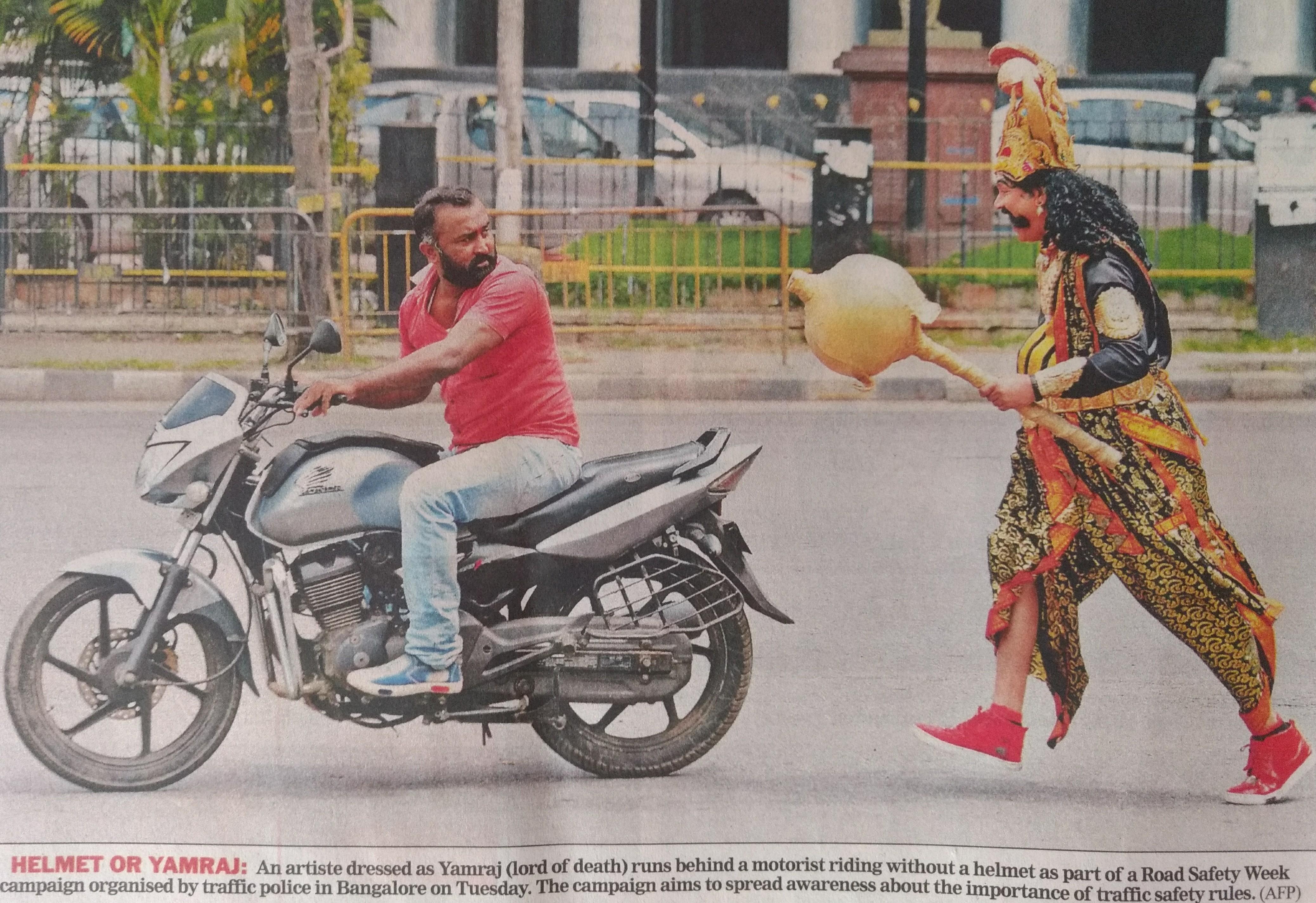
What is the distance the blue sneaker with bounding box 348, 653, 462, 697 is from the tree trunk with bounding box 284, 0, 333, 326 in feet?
4.23

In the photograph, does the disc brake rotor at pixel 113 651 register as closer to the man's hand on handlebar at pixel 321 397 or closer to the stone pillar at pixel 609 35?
the man's hand on handlebar at pixel 321 397

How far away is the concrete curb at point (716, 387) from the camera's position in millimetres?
3455

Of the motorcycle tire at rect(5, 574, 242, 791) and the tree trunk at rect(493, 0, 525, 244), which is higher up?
Result: the tree trunk at rect(493, 0, 525, 244)

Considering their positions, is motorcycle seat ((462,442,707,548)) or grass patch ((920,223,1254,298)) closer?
motorcycle seat ((462,442,707,548))

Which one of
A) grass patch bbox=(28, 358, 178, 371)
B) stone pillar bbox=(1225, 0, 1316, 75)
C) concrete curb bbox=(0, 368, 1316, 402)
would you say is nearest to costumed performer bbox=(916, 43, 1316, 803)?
concrete curb bbox=(0, 368, 1316, 402)

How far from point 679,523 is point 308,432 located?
95cm

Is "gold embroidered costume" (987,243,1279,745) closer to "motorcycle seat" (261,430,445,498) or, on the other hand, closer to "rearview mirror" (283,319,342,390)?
"motorcycle seat" (261,430,445,498)

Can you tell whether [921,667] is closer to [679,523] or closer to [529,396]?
[679,523]

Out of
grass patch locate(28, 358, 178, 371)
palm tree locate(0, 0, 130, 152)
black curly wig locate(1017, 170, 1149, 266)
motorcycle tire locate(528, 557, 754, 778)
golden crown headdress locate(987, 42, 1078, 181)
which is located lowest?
motorcycle tire locate(528, 557, 754, 778)

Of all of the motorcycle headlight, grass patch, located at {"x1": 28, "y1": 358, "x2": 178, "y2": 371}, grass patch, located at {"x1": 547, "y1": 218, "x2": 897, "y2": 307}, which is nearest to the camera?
the motorcycle headlight

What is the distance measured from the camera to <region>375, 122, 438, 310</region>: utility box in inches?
141

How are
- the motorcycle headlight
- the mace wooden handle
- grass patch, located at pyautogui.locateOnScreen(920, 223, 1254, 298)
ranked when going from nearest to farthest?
1. the motorcycle headlight
2. the mace wooden handle
3. grass patch, located at pyautogui.locateOnScreen(920, 223, 1254, 298)

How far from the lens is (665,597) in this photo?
2914 millimetres

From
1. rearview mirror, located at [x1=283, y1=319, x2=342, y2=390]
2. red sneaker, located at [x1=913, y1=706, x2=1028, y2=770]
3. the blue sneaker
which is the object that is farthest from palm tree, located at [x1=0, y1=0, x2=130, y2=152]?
red sneaker, located at [x1=913, y1=706, x2=1028, y2=770]
